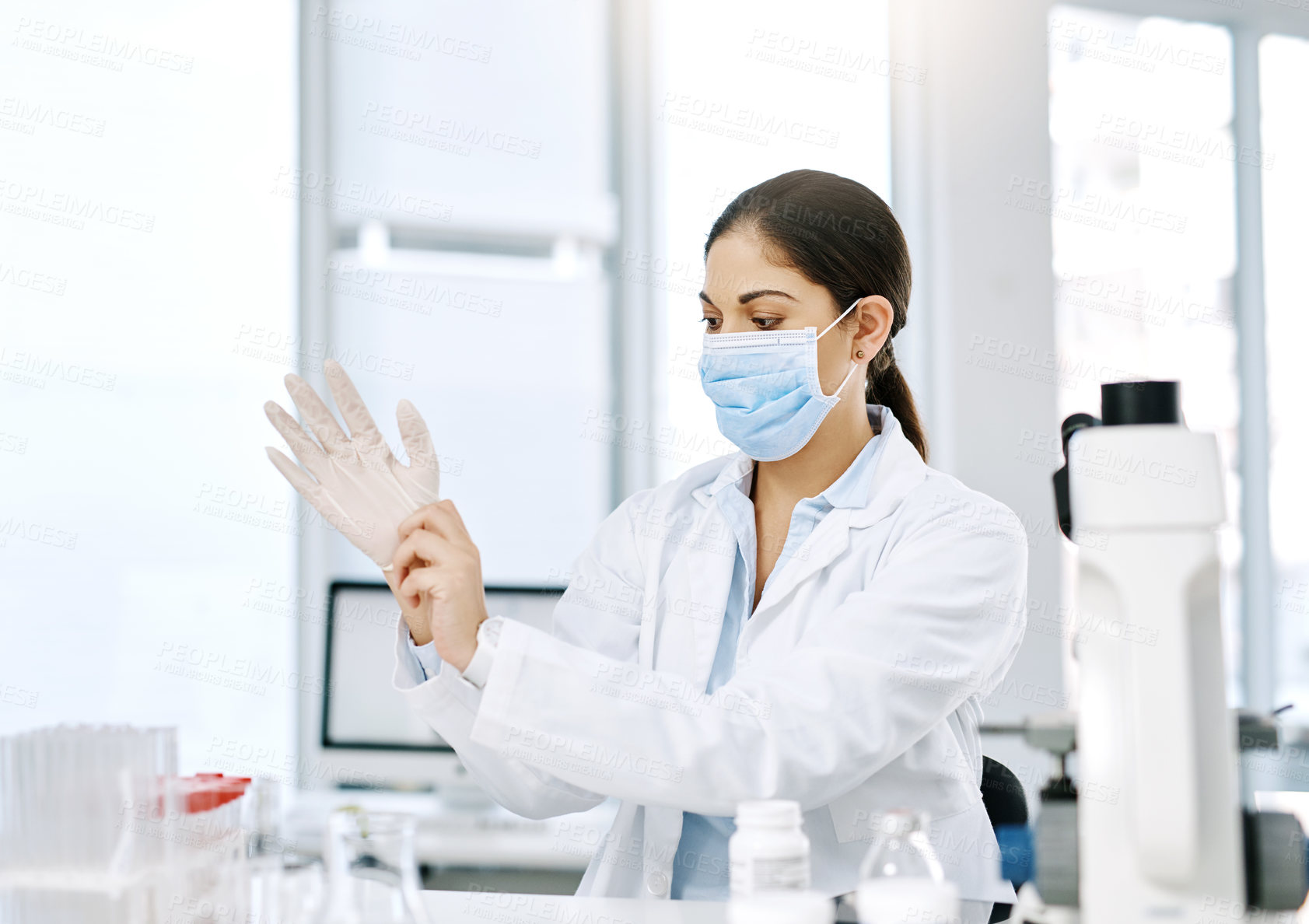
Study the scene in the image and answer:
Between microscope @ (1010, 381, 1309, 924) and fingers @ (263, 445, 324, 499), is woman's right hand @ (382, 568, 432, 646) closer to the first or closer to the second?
fingers @ (263, 445, 324, 499)

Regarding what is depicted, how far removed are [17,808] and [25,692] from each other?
6.99ft

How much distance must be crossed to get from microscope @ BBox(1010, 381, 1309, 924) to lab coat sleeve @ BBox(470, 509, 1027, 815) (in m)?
0.40

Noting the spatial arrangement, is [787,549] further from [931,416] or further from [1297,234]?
[1297,234]

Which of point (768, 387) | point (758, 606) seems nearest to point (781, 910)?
point (758, 606)

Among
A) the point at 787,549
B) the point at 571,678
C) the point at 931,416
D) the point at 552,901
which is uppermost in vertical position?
the point at 931,416

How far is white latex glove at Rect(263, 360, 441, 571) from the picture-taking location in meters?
1.27

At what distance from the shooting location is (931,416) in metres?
3.19

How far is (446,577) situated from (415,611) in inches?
5.7

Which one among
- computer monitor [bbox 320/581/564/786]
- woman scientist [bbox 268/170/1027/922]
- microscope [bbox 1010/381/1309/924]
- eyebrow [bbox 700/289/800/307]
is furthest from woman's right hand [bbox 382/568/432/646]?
computer monitor [bbox 320/581/564/786]

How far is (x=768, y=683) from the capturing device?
1.21 meters

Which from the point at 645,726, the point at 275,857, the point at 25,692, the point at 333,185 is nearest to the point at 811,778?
→ the point at 645,726

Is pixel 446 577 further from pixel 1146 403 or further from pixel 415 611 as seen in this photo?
pixel 1146 403

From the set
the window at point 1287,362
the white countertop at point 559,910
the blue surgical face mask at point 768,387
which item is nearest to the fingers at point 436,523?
the white countertop at point 559,910

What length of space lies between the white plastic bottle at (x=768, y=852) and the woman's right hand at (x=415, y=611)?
1.62 ft
